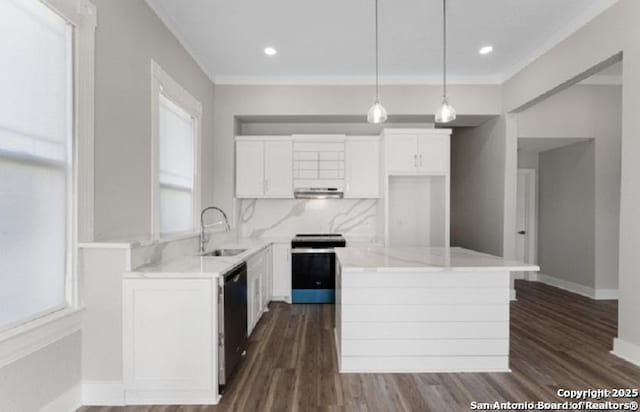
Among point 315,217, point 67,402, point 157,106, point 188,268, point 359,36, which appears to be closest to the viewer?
point 67,402

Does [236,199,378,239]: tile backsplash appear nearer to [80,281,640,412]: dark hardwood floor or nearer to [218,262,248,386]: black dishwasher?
[80,281,640,412]: dark hardwood floor

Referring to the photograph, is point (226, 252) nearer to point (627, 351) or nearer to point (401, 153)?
point (401, 153)

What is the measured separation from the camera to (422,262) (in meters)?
2.47

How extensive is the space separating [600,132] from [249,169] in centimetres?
509

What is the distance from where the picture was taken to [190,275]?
211cm

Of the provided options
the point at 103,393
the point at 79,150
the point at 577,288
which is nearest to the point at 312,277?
the point at 103,393

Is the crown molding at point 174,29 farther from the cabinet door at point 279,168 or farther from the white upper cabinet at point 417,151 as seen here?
the white upper cabinet at point 417,151

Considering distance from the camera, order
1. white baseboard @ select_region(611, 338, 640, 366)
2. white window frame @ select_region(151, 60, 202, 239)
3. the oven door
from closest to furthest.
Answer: white baseboard @ select_region(611, 338, 640, 366) < white window frame @ select_region(151, 60, 202, 239) < the oven door

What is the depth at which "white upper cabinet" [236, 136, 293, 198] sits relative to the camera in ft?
15.3

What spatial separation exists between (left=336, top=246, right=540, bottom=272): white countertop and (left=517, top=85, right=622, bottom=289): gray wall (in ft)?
9.99

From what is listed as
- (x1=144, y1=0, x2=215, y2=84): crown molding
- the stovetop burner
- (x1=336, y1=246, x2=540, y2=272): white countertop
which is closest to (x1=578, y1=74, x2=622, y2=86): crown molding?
(x1=336, y1=246, x2=540, y2=272): white countertop

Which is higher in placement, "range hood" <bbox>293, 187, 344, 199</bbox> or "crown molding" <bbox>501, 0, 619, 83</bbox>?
"crown molding" <bbox>501, 0, 619, 83</bbox>

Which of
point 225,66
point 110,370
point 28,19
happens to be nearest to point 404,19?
point 225,66

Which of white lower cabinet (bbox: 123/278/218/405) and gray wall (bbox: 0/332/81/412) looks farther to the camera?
white lower cabinet (bbox: 123/278/218/405)
